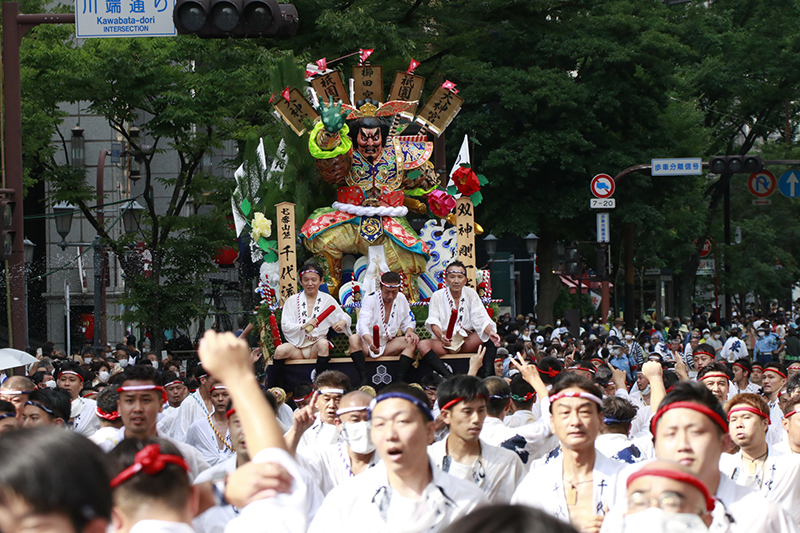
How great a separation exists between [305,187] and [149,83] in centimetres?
315

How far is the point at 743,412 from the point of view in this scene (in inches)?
202

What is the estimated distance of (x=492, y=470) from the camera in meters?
4.70

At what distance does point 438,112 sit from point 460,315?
120 inches

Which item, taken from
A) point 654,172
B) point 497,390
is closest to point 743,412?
point 497,390

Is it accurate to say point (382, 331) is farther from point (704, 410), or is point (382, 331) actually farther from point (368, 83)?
point (704, 410)

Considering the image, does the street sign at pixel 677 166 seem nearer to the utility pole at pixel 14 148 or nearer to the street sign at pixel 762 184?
the street sign at pixel 762 184

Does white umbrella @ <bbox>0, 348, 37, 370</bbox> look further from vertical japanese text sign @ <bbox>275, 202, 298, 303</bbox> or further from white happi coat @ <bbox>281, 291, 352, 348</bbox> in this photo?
vertical japanese text sign @ <bbox>275, 202, 298, 303</bbox>

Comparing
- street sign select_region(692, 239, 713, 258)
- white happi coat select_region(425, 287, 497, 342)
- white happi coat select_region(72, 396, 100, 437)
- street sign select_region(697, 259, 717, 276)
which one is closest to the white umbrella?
white happi coat select_region(72, 396, 100, 437)

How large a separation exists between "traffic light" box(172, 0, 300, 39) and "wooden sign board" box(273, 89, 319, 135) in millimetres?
4111

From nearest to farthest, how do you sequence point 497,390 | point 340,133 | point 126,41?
point 497,390 < point 340,133 < point 126,41

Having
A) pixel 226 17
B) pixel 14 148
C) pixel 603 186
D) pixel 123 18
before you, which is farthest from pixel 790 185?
pixel 14 148

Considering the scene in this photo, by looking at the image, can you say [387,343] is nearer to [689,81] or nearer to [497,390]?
[497,390]

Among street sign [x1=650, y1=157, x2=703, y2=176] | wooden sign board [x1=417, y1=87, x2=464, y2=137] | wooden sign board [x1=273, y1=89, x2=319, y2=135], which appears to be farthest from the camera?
street sign [x1=650, y1=157, x2=703, y2=176]

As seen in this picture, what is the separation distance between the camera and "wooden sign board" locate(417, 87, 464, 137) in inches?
502
